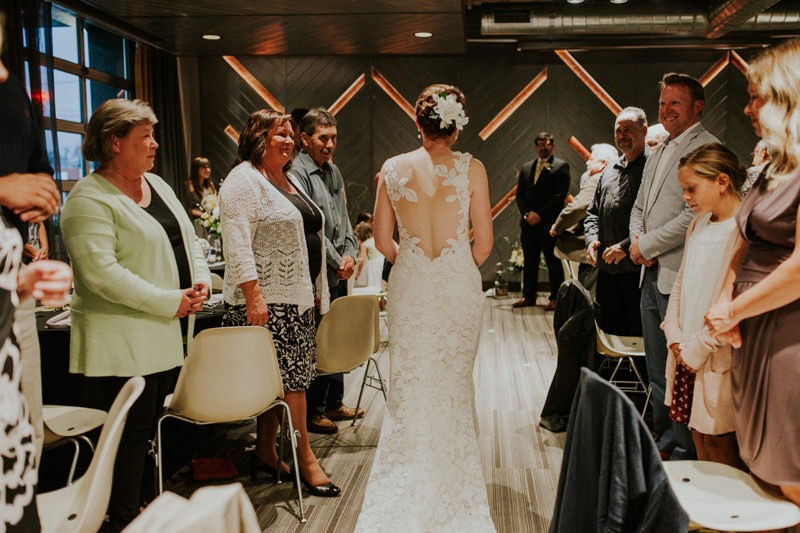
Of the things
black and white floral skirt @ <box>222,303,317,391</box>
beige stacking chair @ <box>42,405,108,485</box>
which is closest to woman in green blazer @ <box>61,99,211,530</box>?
beige stacking chair @ <box>42,405,108,485</box>

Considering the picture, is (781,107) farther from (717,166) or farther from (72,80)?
(72,80)

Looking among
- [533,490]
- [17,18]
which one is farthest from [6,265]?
[17,18]

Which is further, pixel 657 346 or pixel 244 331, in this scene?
pixel 657 346

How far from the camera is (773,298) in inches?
79.9

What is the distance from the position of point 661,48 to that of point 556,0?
1822mm

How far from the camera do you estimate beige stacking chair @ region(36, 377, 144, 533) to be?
1.75 metres

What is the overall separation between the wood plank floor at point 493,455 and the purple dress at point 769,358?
1.24 meters

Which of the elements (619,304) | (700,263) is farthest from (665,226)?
(619,304)

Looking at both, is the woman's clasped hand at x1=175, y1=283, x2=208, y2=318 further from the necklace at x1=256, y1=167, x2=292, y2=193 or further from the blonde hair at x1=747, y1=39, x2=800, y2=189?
the blonde hair at x1=747, y1=39, x2=800, y2=189

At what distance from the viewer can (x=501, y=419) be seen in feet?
15.1

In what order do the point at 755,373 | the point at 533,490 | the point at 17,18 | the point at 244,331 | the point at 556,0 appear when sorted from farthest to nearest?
the point at 556,0, the point at 17,18, the point at 533,490, the point at 244,331, the point at 755,373

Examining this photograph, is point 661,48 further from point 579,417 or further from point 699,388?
point 579,417

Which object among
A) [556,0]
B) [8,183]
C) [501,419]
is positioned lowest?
[501,419]

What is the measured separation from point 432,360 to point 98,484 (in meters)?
1.66
